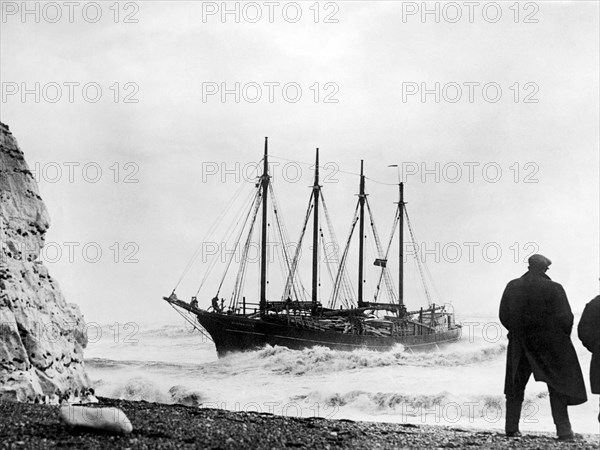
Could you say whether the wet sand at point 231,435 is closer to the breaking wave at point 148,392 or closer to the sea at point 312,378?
the sea at point 312,378

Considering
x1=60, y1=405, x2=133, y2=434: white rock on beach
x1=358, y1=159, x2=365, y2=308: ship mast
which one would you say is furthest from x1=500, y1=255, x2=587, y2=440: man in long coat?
x1=358, y1=159, x2=365, y2=308: ship mast

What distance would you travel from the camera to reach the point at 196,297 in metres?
42.4

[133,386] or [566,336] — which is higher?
[566,336]

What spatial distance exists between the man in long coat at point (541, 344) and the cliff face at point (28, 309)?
286 inches

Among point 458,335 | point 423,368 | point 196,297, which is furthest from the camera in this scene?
point 458,335

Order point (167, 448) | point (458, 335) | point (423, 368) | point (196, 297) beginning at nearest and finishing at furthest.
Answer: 1. point (167, 448)
2. point (196, 297)
3. point (423, 368)
4. point (458, 335)

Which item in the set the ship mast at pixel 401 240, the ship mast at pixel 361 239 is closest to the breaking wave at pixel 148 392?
the ship mast at pixel 361 239

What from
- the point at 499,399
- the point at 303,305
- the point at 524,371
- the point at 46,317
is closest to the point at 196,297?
the point at 303,305

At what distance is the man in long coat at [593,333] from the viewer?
31.9 feet

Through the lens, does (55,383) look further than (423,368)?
No

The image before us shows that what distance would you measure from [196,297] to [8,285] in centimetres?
3139

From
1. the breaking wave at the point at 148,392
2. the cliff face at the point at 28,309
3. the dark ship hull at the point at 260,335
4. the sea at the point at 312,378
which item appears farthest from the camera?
the dark ship hull at the point at 260,335

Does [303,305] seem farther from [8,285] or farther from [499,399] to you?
[8,285]

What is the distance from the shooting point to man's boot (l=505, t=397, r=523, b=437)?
33.9 feet
